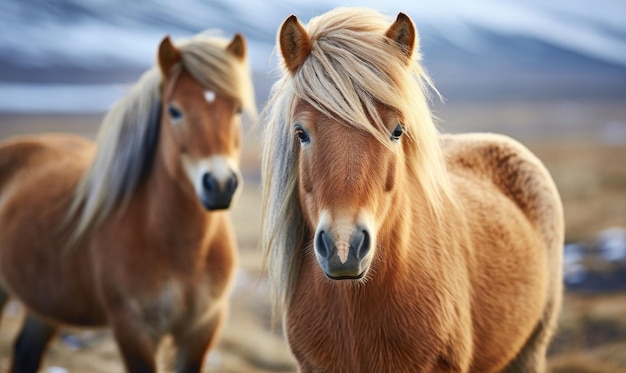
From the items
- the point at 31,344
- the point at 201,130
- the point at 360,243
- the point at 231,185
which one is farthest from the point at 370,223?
the point at 31,344

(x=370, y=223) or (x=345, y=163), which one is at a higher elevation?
(x=345, y=163)

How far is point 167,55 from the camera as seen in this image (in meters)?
3.79

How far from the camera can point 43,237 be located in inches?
167

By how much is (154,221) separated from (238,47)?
1.20 m

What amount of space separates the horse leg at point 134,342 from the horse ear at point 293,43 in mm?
2063

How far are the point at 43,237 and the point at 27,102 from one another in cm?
5635

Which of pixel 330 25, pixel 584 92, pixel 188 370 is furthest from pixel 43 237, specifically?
pixel 584 92

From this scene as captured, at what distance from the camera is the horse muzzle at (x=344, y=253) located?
183 cm

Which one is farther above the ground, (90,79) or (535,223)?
(535,223)

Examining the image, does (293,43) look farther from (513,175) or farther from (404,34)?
(513,175)

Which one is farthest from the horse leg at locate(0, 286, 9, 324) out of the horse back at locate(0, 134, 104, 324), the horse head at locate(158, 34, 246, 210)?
the horse head at locate(158, 34, 246, 210)

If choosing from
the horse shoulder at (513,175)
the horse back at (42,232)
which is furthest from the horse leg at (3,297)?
the horse shoulder at (513,175)

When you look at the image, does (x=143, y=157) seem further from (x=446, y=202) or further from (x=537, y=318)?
(x=537, y=318)

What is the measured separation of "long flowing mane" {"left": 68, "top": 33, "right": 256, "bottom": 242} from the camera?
151 inches
